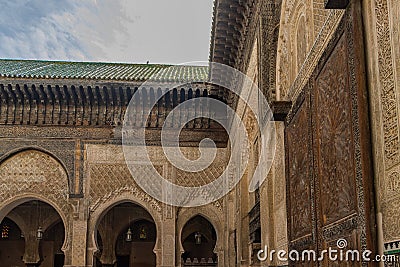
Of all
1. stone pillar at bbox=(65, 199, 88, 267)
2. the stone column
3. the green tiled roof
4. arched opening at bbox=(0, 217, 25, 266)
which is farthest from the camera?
arched opening at bbox=(0, 217, 25, 266)

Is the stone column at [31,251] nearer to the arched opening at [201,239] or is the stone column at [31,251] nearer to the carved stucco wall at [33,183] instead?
the carved stucco wall at [33,183]

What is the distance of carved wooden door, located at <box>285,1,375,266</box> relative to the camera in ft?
8.34

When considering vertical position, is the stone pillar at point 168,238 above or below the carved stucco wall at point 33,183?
below

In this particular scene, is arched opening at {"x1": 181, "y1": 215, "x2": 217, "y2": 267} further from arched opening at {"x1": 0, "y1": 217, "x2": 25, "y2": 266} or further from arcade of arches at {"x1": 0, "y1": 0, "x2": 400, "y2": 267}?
arched opening at {"x1": 0, "y1": 217, "x2": 25, "y2": 266}

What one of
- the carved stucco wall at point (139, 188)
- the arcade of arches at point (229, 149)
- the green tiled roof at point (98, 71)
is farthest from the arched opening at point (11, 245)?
the carved stucco wall at point (139, 188)

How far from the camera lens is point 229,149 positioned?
977cm

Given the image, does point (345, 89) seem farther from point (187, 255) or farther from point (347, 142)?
point (187, 255)

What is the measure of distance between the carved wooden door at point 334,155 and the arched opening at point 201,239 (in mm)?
8550

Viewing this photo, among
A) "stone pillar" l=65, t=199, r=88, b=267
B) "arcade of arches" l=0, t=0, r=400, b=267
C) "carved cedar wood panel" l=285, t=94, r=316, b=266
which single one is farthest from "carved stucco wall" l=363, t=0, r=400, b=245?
"stone pillar" l=65, t=199, r=88, b=267

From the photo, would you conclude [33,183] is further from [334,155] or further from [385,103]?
[385,103]

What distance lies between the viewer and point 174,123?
10.1 meters

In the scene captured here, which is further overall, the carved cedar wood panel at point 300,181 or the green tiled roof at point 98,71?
the green tiled roof at point 98,71

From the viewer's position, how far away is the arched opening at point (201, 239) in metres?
12.8

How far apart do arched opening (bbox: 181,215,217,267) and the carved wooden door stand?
8550 millimetres
